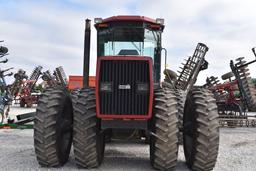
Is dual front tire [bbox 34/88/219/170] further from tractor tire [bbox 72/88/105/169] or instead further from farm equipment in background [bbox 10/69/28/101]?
farm equipment in background [bbox 10/69/28/101]

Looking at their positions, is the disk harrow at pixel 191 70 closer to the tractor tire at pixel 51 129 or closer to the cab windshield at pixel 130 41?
the cab windshield at pixel 130 41

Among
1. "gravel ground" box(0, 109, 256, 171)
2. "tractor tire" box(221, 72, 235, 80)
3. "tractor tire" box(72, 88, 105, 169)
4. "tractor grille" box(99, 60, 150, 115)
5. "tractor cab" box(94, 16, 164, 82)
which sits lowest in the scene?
"gravel ground" box(0, 109, 256, 171)

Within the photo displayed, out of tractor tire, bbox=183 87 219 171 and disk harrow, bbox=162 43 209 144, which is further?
disk harrow, bbox=162 43 209 144

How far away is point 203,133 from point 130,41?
8.74 feet

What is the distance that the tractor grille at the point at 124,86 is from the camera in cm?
773

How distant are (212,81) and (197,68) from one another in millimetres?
4910

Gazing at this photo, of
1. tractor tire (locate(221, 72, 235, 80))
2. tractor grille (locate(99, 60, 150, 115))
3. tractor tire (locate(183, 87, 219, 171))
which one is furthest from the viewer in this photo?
tractor tire (locate(221, 72, 235, 80))

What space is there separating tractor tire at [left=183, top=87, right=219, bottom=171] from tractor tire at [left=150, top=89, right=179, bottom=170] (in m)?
0.44

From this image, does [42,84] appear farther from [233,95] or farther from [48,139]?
[48,139]

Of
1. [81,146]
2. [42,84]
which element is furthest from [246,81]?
[42,84]

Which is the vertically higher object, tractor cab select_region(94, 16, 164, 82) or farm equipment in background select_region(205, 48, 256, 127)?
A: tractor cab select_region(94, 16, 164, 82)

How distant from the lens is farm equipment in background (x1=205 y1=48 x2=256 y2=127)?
63.6ft

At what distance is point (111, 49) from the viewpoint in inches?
360

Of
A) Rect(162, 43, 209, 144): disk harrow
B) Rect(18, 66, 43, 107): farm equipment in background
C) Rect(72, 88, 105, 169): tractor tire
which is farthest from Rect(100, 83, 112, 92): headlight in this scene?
Rect(18, 66, 43, 107): farm equipment in background
